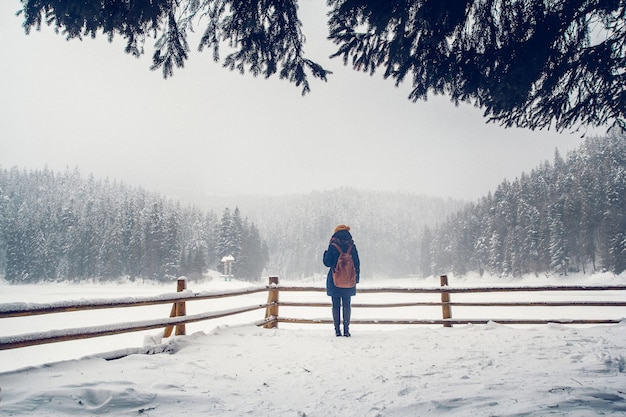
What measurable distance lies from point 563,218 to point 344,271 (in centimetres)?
6187

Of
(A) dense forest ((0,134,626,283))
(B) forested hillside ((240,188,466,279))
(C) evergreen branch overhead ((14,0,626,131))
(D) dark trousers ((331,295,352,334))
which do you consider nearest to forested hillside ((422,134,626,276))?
(A) dense forest ((0,134,626,283))

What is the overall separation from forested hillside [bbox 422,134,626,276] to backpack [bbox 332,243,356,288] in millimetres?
53970

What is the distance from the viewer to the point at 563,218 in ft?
182

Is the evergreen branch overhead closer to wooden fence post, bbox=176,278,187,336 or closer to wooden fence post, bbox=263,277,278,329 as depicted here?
wooden fence post, bbox=176,278,187,336

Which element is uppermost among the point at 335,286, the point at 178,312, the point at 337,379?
the point at 335,286

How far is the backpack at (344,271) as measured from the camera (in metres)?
7.02

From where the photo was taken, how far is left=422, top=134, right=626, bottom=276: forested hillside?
162 ft

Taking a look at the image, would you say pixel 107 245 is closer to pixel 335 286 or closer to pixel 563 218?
pixel 335 286

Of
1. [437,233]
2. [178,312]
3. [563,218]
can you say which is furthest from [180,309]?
[437,233]

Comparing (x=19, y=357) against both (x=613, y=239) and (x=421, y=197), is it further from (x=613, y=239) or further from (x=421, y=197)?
(x=421, y=197)

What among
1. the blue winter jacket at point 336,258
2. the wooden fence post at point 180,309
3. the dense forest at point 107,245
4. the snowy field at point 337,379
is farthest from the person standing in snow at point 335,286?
the dense forest at point 107,245

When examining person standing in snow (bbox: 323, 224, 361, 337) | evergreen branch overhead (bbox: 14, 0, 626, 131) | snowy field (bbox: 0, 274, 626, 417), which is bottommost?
snowy field (bbox: 0, 274, 626, 417)

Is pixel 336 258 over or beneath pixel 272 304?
over

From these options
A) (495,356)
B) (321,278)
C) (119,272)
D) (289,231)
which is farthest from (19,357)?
(289,231)
